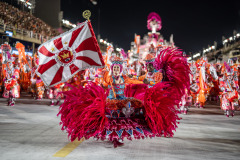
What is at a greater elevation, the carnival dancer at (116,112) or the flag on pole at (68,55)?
the flag on pole at (68,55)

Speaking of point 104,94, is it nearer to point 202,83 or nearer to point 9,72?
point 9,72

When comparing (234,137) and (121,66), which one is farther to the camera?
(234,137)

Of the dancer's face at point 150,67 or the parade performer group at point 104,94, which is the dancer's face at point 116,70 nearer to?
the parade performer group at point 104,94

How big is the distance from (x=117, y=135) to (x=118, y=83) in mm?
1076

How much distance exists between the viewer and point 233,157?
372 centimetres

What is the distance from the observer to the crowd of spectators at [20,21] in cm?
2180

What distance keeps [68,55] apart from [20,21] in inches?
903

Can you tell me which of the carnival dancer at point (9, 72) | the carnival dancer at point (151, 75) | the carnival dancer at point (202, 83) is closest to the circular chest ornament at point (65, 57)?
the carnival dancer at point (151, 75)

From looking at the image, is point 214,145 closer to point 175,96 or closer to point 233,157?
point 233,157

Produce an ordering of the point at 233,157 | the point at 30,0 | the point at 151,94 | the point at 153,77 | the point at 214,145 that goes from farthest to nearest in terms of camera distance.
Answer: the point at 30,0, the point at 153,77, the point at 214,145, the point at 151,94, the point at 233,157

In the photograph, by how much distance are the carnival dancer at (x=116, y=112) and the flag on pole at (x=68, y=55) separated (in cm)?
42

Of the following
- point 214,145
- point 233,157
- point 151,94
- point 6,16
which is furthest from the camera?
point 6,16

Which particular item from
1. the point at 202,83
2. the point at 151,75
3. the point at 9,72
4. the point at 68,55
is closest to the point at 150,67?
the point at 151,75

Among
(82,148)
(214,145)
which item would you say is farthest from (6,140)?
(214,145)
